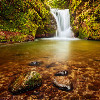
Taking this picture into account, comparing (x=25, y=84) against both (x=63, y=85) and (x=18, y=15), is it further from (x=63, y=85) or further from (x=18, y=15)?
(x=18, y=15)

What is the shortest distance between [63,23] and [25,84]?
53.2 feet

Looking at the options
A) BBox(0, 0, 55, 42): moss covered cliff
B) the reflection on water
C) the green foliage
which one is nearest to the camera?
the reflection on water

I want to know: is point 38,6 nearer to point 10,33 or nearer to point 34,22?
point 34,22

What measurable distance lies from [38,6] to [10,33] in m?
5.25

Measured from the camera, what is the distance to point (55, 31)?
50.3ft

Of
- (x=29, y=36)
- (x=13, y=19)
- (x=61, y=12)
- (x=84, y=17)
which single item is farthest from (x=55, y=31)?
(x=13, y=19)

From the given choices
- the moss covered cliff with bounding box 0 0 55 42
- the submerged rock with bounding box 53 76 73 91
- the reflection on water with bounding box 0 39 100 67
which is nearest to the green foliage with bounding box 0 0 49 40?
the moss covered cliff with bounding box 0 0 55 42

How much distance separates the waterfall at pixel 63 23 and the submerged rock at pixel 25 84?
14.7 m

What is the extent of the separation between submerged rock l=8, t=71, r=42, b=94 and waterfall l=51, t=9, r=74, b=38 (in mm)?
14735

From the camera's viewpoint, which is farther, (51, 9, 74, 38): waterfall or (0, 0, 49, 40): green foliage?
(51, 9, 74, 38): waterfall

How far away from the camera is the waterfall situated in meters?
15.6

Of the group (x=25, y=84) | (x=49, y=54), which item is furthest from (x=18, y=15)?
(x=25, y=84)

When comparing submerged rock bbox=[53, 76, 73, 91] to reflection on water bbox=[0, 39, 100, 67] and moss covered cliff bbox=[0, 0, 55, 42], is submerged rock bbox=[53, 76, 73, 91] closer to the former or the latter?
reflection on water bbox=[0, 39, 100, 67]

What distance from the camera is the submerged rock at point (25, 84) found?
45.5 inches
